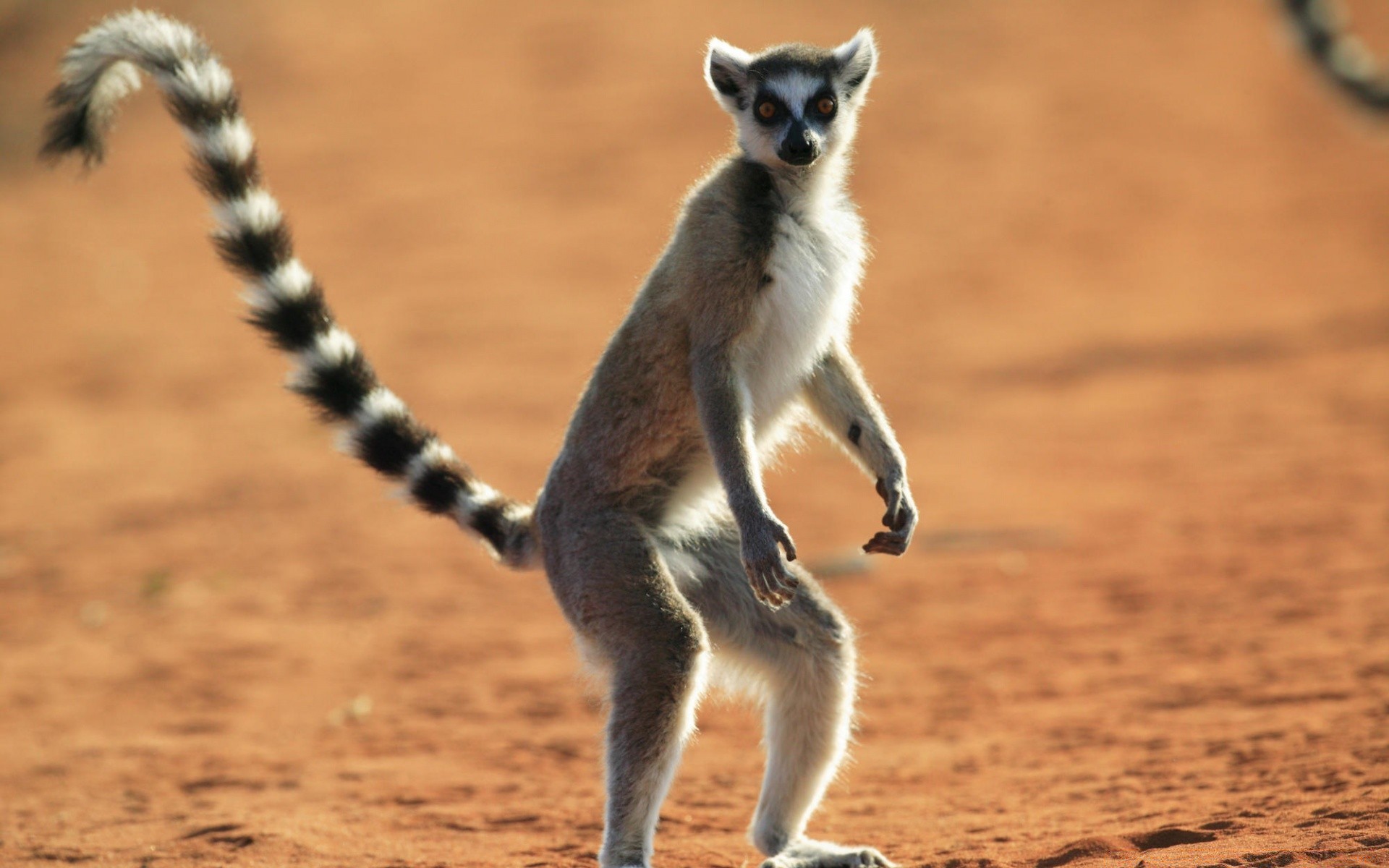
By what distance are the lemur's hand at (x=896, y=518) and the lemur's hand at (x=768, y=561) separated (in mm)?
345

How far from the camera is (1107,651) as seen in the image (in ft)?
26.9

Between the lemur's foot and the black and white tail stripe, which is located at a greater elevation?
the black and white tail stripe

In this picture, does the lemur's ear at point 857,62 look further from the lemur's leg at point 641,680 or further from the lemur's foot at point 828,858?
the lemur's foot at point 828,858

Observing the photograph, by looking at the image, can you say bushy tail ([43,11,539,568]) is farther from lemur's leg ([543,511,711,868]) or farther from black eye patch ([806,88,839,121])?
black eye patch ([806,88,839,121])

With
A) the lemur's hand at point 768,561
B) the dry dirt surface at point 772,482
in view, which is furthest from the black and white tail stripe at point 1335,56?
the lemur's hand at point 768,561

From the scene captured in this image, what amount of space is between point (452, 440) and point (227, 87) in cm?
853

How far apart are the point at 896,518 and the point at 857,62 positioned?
5.36 ft

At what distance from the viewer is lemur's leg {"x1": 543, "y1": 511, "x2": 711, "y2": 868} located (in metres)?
4.54

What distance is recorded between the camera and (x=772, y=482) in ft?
41.7

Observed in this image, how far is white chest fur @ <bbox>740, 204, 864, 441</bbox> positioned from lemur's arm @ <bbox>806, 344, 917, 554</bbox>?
0.14 m

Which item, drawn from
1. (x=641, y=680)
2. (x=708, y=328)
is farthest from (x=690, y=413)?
(x=641, y=680)

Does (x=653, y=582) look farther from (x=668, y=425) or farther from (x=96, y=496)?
(x=96, y=496)

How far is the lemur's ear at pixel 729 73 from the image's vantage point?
16.8 feet

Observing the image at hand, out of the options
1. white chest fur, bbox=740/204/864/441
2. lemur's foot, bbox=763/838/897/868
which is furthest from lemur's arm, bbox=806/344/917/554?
lemur's foot, bbox=763/838/897/868
